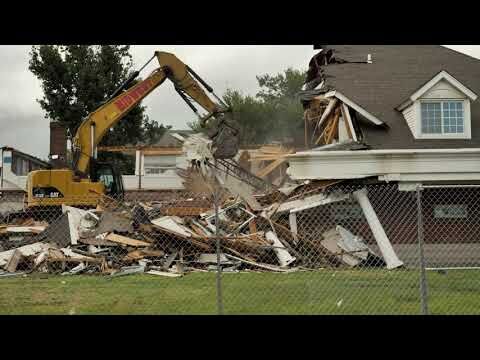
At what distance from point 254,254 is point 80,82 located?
34.4 metres

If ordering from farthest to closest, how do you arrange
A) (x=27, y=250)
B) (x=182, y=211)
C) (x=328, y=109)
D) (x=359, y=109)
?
(x=328, y=109), (x=359, y=109), (x=182, y=211), (x=27, y=250)

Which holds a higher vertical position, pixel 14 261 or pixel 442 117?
pixel 442 117

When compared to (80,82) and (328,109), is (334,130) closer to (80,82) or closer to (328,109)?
(328,109)

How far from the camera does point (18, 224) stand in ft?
62.9

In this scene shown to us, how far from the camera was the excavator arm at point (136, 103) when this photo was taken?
21.4 metres

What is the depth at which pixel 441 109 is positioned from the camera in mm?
20406

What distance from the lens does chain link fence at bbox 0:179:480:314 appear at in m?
10.2

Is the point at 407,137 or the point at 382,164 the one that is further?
the point at 407,137

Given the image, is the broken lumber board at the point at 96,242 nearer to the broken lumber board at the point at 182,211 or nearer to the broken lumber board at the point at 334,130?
the broken lumber board at the point at 182,211

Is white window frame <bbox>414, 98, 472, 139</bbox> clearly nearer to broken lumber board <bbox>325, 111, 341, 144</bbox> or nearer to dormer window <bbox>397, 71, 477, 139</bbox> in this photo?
dormer window <bbox>397, 71, 477, 139</bbox>

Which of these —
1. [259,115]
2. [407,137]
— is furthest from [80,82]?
[407,137]

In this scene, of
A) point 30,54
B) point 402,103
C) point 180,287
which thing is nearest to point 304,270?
point 180,287

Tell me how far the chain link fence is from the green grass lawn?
1.2 inches
